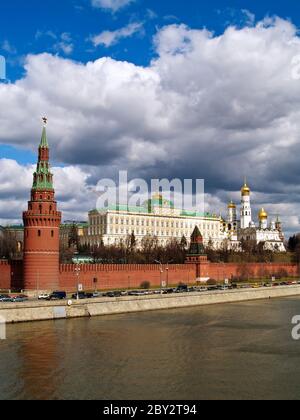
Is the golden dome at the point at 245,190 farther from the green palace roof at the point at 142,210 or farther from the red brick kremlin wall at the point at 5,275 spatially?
the red brick kremlin wall at the point at 5,275

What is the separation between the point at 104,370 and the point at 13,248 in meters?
71.4

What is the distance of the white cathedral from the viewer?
129 meters

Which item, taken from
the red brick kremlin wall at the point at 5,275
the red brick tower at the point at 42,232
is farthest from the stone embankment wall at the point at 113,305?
the red brick kremlin wall at the point at 5,275

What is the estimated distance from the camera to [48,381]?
21.0 meters

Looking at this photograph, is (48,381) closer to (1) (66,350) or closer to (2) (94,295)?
(1) (66,350)

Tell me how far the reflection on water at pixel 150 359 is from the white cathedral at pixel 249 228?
9097cm

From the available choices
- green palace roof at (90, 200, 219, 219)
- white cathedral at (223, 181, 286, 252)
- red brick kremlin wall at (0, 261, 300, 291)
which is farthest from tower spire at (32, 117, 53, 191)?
white cathedral at (223, 181, 286, 252)

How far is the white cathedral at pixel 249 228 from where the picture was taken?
12888 centimetres

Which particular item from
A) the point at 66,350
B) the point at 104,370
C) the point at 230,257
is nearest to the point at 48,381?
the point at 104,370

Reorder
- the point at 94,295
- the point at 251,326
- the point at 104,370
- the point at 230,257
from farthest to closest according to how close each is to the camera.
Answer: the point at 230,257, the point at 94,295, the point at 251,326, the point at 104,370

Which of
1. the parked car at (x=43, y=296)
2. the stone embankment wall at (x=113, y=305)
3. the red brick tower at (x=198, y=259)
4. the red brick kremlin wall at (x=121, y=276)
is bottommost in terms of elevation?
the stone embankment wall at (x=113, y=305)

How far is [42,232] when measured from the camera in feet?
157
